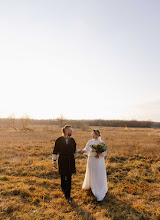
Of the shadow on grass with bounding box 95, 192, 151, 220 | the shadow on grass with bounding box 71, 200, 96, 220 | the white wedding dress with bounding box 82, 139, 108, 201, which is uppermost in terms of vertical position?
the white wedding dress with bounding box 82, 139, 108, 201

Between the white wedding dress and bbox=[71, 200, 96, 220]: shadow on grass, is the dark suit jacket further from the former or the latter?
bbox=[71, 200, 96, 220]: shadow on grass

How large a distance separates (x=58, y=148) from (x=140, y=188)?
412cm

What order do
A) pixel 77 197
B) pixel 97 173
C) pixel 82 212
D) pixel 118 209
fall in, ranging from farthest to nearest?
pixel 77 197 → pixel 97 173 → pixel 118 209 → pixel 82 212

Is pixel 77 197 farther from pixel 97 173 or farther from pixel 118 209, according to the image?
pixel 118 209

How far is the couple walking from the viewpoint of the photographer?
5980 millimetres

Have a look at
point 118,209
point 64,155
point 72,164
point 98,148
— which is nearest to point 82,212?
point 118,209

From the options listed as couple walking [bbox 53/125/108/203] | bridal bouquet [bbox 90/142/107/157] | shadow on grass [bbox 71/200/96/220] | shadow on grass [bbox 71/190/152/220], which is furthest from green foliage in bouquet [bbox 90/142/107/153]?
shadow on grass [bbox 71/200/96/220]

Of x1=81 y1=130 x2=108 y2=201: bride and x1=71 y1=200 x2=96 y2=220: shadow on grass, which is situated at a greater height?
x1=81 y1=130 x2=108 y2=201: bride

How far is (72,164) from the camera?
610 cm

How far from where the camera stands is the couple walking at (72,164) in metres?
5.98

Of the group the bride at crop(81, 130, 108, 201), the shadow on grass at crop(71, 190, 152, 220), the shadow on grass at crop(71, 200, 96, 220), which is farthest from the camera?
the bride at crop(81, 130, 108, 201)

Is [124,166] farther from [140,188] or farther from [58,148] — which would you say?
[58,148]

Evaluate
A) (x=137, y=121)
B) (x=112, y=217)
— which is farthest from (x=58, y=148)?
(x=137, y=121)

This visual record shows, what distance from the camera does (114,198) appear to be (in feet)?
21.0
